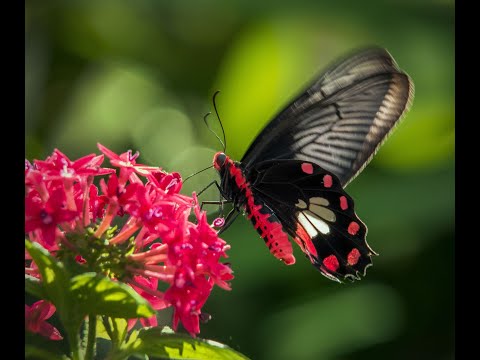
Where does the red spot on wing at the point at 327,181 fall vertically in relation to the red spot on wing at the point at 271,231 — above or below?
above

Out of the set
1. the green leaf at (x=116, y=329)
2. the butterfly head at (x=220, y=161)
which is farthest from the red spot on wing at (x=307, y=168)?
the green leaf at (x=116, y=329)

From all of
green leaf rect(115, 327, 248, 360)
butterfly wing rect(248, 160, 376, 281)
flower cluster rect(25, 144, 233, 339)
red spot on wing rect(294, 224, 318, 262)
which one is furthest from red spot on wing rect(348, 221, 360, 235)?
green leaf rect(115, 327, 248, 360)

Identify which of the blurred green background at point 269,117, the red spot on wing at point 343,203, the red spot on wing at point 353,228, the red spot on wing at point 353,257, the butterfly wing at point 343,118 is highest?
the butterfly wing at point 343,118

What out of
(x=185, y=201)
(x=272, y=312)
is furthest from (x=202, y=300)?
(x=272, y=312)

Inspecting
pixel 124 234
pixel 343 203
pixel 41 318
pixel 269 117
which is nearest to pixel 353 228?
pixel 343 203

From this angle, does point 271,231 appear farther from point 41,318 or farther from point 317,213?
point 41,318

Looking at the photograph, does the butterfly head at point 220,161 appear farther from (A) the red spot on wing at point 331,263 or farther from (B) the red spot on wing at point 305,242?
(A) the red spot on wing at point 331,263

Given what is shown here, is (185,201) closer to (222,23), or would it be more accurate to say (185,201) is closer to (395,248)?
(395,248)

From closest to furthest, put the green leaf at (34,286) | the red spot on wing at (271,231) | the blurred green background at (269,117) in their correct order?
the green leaf at (34,286), the red spot on wing at (271,231), the blurred green background at (269,117)
